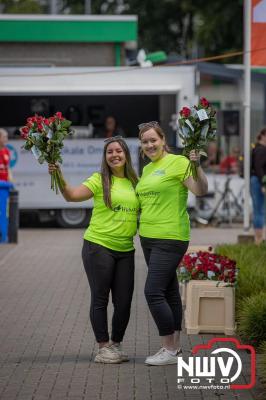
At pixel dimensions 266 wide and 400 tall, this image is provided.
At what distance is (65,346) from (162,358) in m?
1.27

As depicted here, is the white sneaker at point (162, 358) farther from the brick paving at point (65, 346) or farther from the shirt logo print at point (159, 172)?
the shirt logo print at point (159, 172)

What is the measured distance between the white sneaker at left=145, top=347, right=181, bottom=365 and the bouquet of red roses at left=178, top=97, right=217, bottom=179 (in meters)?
1.35

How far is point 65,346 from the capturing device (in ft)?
30.8

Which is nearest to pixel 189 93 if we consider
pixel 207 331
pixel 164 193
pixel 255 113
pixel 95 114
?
pixel 95 114

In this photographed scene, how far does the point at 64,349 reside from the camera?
9250mm

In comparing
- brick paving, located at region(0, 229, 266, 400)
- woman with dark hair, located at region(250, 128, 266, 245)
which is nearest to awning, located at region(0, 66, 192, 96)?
woman with dark hair, located at region(250, 128, 266, 245)

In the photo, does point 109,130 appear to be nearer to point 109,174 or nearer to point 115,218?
point 109,174

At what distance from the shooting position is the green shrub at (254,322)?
29.5 ft

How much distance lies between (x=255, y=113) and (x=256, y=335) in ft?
65.1

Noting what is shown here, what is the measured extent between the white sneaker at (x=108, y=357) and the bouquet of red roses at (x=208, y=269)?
188 cm

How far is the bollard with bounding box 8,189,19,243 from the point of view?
1838cm

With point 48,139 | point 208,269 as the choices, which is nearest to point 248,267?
point 208,269

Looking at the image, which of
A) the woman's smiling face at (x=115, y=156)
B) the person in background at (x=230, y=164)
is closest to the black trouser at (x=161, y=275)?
the woman's smiling face at (x=115, y=156)

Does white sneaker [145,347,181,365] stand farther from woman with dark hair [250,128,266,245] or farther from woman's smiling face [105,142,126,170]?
woman with dark hair [250,128,266,245]
